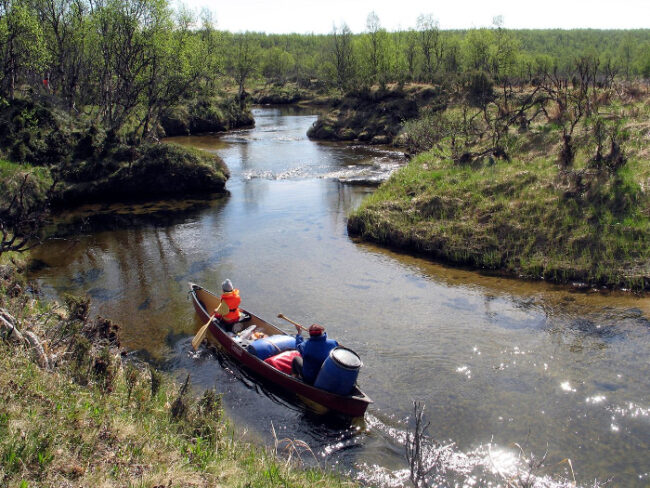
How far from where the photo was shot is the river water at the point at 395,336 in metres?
8.37

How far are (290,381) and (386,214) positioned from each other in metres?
10.1

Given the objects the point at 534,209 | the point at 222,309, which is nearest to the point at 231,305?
the point at 222,309

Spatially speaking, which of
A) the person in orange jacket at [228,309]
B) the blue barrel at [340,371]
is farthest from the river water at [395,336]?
the person in orange jacket at [228,309]

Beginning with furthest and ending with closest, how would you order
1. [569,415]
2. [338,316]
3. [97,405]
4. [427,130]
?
[427,130] < [338,316] < [569,415] < [97,405]

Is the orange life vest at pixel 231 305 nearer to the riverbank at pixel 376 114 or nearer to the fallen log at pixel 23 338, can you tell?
the fallen log at pixel 23 338

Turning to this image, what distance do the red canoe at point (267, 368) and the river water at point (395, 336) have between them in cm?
30

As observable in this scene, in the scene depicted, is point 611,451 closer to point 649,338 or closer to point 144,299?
point 649,338

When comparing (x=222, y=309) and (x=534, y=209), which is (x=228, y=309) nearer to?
(x=222, y=309)

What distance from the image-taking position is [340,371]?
888 cm

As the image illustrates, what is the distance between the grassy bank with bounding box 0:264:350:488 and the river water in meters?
1.77

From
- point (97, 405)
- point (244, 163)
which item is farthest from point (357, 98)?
point (97, 405)

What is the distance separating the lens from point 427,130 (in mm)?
28062

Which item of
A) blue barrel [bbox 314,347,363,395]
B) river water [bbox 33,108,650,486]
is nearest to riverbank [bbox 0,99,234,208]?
river water [bbox 33,108,650,486]

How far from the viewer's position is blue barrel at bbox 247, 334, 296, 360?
35.3ft
